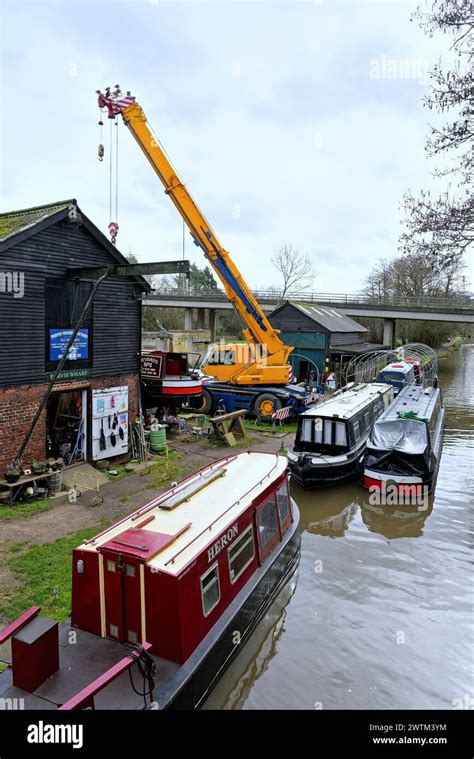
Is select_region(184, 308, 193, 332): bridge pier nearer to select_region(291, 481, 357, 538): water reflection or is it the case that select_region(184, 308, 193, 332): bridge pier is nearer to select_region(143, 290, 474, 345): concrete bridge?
select_region(143, 290, 474, 345): concrete bridge

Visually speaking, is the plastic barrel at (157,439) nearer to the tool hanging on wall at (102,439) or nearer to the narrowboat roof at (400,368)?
the tool hanging on wall at (102,439)

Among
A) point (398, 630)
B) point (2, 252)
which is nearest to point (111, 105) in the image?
point (2, 252)

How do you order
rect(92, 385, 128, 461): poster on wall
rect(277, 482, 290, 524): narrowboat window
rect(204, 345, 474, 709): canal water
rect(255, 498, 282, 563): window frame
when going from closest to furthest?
rect(204, 345, 474, 709): canal water, rect(255, 498, 282, 563): window frame, rect(277, 482, 290, 524): narrowboat window, rect(92, 385, 128, 461): poster on wall

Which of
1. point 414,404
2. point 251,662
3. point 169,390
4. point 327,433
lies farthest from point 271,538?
point 414,404

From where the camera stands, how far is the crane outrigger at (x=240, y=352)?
16.4 m

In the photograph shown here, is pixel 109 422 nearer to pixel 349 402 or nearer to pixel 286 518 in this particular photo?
pixel 286 518

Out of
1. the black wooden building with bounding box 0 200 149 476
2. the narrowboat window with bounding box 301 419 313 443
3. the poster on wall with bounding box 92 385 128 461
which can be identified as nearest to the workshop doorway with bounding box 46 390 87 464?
the black wooden building with bounding box 0 200 149 476

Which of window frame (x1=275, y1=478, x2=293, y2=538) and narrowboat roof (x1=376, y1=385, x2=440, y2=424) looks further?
narrowboat roof (x1=376, y1=385, x2=440, y2=424)

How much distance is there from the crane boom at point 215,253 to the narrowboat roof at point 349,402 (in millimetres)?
3278

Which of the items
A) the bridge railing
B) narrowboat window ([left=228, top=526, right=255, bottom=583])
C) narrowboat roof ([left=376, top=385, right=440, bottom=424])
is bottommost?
narrowboat window ([left=228, top=526, right=255, bottom=583])

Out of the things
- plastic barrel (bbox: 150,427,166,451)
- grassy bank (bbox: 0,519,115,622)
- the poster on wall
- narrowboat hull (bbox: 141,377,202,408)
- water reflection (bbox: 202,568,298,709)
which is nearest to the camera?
water reflection (bbox: 202,568,298,709)

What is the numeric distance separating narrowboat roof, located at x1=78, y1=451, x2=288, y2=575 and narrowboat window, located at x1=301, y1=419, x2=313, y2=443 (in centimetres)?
478

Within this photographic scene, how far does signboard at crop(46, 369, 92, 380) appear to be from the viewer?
11.7m

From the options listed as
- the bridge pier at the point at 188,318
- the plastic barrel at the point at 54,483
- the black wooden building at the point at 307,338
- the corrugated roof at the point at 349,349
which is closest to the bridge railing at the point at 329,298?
the bridge pier at the point at 188,318
